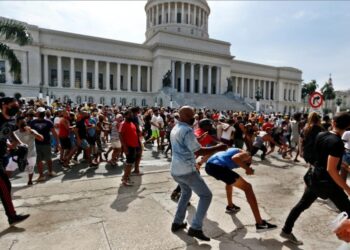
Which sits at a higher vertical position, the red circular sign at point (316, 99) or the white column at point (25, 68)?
the white column at point (25, 68)

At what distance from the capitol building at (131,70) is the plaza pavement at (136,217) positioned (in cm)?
3341

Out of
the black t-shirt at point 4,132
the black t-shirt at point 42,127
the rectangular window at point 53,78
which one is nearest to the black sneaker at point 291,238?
the black t-shirt at point 4,132

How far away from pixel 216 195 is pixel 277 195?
55.1 inches

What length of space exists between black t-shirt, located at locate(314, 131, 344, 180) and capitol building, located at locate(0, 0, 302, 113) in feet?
119

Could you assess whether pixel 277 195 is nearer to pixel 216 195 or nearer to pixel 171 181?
pixel 216 195

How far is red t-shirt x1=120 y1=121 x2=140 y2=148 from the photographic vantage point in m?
6.63

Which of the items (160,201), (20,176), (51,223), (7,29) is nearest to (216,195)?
(160,201)

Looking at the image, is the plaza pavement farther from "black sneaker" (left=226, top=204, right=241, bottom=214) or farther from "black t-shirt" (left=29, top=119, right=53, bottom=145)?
"black t-shirt" (left=29, top=119, right=53, bottom=145)

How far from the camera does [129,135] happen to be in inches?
262

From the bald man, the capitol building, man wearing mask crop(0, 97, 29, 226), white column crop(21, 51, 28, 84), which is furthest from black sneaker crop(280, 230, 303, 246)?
white column crop(21, 51, 28, 84)

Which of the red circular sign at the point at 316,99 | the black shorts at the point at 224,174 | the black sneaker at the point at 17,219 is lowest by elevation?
the black sneaker at the point at 17,219

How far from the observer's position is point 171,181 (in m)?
6.80

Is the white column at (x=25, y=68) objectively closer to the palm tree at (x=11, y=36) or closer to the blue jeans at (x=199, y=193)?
the palm tree at (x=11, y=36)

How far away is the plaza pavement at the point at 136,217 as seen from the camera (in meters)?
3.66
